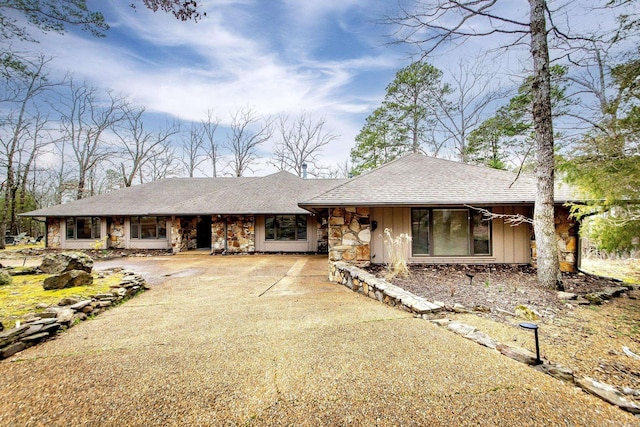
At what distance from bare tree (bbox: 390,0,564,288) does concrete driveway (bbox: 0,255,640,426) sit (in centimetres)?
380

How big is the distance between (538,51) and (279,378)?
24.1 ft

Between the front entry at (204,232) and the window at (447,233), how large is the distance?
11126mm

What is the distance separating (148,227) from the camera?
13.4 metres

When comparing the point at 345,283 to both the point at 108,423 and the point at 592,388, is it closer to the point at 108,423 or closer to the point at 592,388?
the point at 592,388

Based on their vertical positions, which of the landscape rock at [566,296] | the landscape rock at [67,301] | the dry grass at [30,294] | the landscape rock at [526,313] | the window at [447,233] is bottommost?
the landscape rock at [566,296]

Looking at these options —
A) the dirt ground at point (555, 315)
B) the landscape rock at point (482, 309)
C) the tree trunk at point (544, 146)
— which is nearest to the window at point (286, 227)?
the dirt ground at point (555, 315)

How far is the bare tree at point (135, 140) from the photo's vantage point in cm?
2247

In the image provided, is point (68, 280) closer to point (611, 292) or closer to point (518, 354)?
point (518, 354)

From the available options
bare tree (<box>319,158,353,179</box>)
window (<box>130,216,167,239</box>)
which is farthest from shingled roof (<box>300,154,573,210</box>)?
bare tree (<box>319,158,353,179</box>)

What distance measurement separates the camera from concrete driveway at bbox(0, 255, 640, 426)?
188cm

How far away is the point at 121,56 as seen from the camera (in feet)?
20.6

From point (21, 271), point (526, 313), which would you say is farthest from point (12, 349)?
point (526, 313)

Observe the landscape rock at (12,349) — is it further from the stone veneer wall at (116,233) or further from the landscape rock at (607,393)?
the stone veneer wall at (116,233)

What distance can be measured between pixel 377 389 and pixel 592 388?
169 cm
